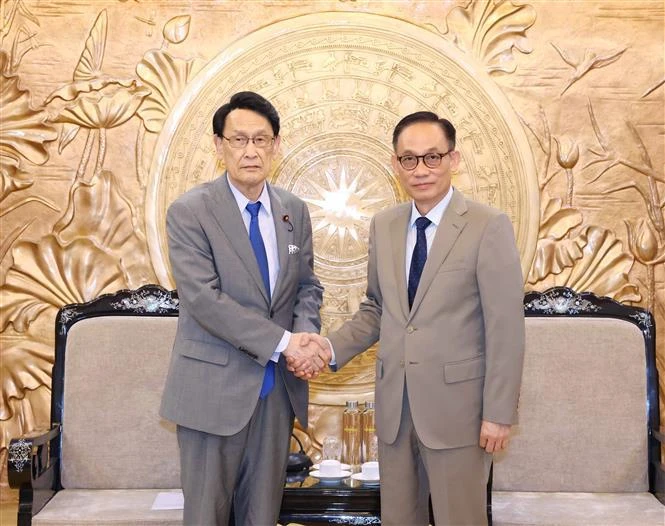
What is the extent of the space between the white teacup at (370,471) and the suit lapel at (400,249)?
81 centimetres

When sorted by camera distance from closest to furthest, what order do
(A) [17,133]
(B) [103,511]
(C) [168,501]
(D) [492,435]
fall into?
(D) [492,435]
(B) [103,511]
(C) [168,501]
(A) [17,133]

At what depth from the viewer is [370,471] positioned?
2.98 m

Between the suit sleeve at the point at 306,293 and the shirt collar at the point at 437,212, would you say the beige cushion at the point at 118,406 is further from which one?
the shirt collar at the point at 437,212

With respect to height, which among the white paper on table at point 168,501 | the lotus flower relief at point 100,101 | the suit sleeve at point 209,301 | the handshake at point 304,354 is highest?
the lotus flower relief at point 100,101

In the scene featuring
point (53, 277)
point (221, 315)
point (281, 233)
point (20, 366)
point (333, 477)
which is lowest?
point (333, 477)

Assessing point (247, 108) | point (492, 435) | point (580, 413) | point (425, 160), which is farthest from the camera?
point (580, 413)

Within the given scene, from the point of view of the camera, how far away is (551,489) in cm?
317

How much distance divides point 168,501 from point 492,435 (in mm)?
1266

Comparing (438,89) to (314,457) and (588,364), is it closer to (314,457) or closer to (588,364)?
(588,364)

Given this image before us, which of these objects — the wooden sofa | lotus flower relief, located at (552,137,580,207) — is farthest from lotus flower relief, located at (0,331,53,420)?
lotus flower relief, located at (552,137,580,207)

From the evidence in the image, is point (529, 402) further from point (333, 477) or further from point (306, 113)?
point (306, 113)

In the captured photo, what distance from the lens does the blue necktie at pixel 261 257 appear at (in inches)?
98.7

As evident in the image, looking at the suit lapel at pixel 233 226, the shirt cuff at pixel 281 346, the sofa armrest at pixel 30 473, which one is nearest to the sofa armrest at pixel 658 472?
the shirt cuff at pixel 281 346

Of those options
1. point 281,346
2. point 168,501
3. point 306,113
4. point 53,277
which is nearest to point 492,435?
point 281,346
